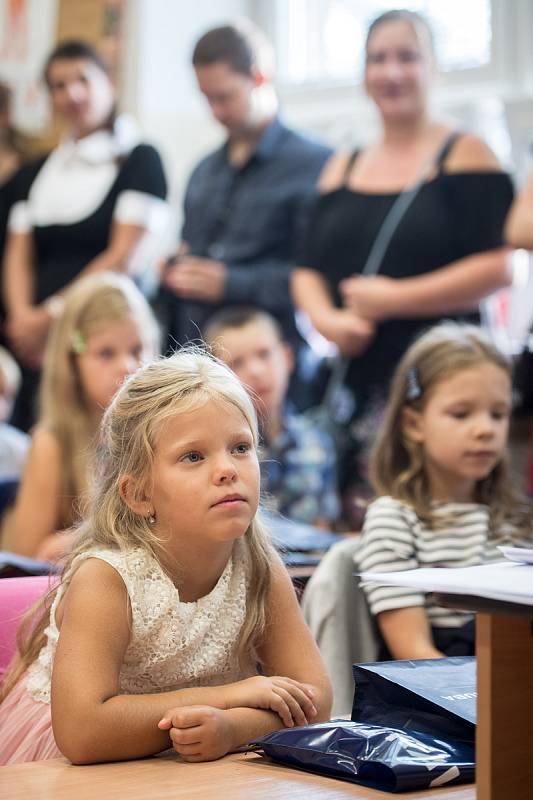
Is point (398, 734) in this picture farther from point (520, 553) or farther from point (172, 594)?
point (172, 594)

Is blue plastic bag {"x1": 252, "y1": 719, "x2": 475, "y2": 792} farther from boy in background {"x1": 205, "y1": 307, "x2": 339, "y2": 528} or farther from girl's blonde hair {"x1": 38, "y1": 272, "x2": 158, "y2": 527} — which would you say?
boy in background {"x1": 205, "y1": 307, "x2": 339, "y2": 528}

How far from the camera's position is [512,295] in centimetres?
380

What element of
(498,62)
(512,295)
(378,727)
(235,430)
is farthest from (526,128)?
(378,727)

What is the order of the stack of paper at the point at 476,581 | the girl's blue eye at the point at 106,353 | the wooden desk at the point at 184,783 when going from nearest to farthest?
1. the stack of paper at the point at 476,581
2. the wooden desk at the point at 184,783
3. the girl's blue eye at the point at 106,353

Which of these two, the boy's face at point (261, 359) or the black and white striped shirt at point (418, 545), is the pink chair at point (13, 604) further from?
the boy's face at point (261, 359)

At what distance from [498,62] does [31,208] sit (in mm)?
1842

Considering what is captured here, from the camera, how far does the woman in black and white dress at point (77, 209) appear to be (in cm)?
435

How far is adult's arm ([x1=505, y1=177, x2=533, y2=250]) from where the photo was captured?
3.08 meters

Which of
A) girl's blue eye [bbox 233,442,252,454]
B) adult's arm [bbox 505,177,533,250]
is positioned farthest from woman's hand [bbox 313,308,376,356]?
girl's blue eye [bbox 233,442,252,454]

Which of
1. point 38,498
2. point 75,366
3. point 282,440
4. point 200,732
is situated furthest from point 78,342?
point 200,732

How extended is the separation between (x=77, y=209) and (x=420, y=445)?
2.53m

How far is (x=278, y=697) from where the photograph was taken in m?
1.34

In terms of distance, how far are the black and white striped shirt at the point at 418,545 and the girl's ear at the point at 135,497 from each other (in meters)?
0.61

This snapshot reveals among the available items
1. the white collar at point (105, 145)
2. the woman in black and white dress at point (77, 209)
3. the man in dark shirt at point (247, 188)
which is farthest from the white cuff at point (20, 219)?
the man in dark shirt at point (247, 188)
